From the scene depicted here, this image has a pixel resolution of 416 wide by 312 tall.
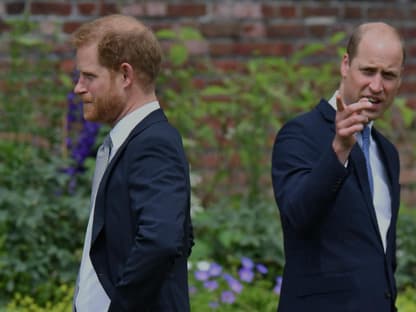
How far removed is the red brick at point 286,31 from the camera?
6.99 m

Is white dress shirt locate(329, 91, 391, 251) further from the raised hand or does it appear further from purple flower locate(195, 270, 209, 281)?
purple flower locate(195, 270, 209, 281)

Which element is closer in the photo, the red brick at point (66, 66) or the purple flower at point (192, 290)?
the purple flower at point (192, 290)

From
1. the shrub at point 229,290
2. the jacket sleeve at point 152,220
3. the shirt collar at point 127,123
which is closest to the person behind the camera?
the jacket sleeve at point 152,220

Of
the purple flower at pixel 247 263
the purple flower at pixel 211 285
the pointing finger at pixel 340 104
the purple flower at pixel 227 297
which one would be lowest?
the purple flower at pixel 227 297

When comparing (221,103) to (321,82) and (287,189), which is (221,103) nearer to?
(321,82)

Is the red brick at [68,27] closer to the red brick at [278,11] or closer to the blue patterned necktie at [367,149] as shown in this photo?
the red brick at [278,11]

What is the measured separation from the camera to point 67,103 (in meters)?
6.29

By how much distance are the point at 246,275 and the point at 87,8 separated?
83.6 inches

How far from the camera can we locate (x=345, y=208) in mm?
3670

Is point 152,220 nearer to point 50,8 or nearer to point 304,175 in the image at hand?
point 304,175

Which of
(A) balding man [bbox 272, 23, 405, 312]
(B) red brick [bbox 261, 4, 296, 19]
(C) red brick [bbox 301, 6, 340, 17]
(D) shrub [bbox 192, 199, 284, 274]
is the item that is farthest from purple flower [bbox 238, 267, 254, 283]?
(C) red brick [bbox 301, 6, 340, 17]

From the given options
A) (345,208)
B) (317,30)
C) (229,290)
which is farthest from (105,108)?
(317,30)

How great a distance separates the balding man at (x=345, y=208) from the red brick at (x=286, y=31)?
3.13m

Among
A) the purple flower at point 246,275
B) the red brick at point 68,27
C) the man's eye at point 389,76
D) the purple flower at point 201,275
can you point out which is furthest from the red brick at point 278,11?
the man's eye at point 389,76
